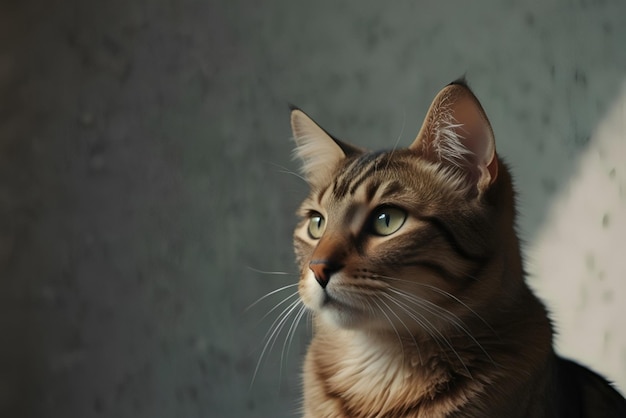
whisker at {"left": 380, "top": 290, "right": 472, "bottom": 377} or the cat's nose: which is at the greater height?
the cat's nose

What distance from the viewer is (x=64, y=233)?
1823mm

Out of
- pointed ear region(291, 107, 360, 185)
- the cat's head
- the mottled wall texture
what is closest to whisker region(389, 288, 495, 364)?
the cat's head

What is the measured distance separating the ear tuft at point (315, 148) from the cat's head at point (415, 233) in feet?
0.42

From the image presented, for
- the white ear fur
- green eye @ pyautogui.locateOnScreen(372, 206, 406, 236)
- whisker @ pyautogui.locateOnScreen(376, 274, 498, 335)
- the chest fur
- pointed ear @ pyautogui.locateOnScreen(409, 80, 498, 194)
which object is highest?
pointed ear @ pyautogui.locateOnScreen(409, 80, 498, 194)

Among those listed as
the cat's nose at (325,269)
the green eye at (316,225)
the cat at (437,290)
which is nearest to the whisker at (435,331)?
the cat at (437,290)

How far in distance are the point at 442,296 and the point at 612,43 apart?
0.73 metres

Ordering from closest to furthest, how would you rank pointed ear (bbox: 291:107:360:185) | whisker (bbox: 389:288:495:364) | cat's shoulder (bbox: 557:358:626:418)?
whisker (bbox: 389:288:495:364)
cat's shoulder (bbox: 557:358:626:418)
pointed ear (bbox: 291:107:360:185)

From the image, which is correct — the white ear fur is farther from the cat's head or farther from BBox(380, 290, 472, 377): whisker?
BBox(380, 290, 472, 377): whisker

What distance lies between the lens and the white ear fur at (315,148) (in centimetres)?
119

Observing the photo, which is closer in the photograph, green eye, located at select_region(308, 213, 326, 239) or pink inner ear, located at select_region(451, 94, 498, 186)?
pink inner ear, located at select_region(451, 94, 498, 186)

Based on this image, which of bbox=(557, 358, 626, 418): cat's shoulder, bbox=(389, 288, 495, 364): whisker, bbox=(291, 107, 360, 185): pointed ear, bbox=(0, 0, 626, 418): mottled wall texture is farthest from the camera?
bbox=(0, 0, 626, 418): mottled wall texture

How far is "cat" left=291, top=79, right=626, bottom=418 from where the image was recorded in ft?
3.10

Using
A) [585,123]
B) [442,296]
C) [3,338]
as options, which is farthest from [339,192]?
[3,338]

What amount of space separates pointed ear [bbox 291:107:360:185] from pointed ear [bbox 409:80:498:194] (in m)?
0.19
